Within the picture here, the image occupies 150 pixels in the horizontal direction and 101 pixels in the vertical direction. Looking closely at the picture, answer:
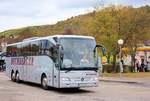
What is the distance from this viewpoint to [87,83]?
1658cm

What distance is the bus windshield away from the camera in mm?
16250

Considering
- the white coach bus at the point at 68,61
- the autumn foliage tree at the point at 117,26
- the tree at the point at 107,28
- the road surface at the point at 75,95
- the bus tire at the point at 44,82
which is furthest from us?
the autumn foliage tree at the point at 117,26

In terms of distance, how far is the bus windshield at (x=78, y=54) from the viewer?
1625 centimetres

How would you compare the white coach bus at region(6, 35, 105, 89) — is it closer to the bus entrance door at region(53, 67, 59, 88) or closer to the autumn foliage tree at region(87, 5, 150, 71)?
the bus entrance door at region(53, 67, 59, 88)

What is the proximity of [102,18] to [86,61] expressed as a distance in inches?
835

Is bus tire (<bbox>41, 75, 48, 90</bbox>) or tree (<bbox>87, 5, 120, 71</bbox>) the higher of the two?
tree (<bbox>87, 5, 120, 71</bbox>)

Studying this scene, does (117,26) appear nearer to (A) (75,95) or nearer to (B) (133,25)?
(B) (133,25)

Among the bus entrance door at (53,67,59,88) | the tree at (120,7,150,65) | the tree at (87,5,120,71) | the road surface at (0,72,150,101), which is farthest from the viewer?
the tree at (120,7,150,65)

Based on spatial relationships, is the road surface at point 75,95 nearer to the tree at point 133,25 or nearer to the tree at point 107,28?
the tree at point 107,28

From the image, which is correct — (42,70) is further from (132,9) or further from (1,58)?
(1,58)

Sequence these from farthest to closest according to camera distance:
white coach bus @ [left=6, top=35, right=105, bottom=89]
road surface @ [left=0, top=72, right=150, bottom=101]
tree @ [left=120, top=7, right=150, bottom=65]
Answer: tree @ [left=120, top=7, right=150, bottom=65], white coach bus @ [left=6, top=35, right=105, bottom=89], road surface @ [left=0, top=72, right=150, bottom=101]

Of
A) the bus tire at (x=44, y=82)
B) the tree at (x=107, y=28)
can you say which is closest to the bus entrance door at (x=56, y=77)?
the bus tire at (x=44, y=82)

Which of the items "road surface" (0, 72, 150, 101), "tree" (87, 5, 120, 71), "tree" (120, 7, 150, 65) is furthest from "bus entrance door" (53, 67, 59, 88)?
"tree" (120, 7, 150, 65)

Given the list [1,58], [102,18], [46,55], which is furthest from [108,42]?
[1,58]
